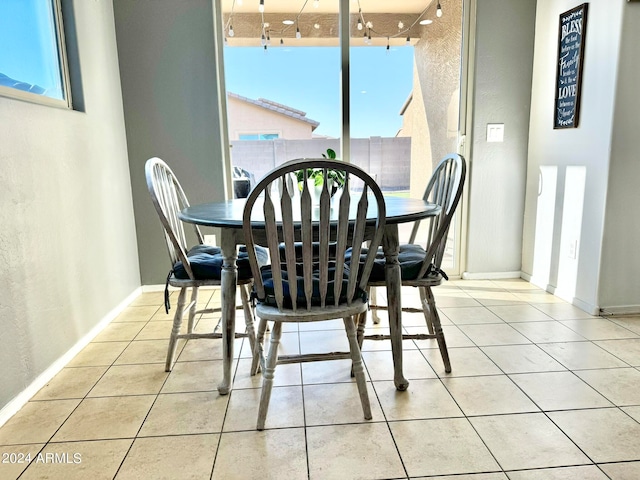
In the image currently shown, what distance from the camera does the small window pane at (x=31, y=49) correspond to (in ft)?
6.13

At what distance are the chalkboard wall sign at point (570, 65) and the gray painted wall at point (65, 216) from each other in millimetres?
2824

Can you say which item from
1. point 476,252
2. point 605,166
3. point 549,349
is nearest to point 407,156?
point 476,252

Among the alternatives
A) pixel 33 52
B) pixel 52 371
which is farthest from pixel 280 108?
pixel 52 371

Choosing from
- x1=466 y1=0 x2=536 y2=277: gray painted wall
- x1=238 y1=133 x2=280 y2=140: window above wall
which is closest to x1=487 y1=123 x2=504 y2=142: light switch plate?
x1=466 y1=0 x2=536 y2=277: gray painted wall

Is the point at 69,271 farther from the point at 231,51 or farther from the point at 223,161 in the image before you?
the point at 231,51

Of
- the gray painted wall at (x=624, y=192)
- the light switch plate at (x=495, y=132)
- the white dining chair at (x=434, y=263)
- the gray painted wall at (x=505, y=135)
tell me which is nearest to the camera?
the white dining chair at (x=434, y=263)

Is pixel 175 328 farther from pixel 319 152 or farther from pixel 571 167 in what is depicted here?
pixel 571 167

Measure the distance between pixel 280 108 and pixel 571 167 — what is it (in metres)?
1.97

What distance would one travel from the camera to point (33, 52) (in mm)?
2096

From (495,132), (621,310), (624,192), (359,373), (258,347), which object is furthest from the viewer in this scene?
(495,132)

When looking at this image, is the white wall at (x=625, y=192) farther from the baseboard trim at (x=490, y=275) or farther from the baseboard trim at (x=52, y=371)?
the baseboard trim at (x=52, y=371)

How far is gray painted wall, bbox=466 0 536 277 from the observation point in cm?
308

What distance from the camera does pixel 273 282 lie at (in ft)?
5.00

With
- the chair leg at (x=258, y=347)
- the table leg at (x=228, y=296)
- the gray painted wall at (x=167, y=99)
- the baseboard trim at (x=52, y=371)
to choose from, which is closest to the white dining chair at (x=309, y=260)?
the table leg at (x=228, y=296)
